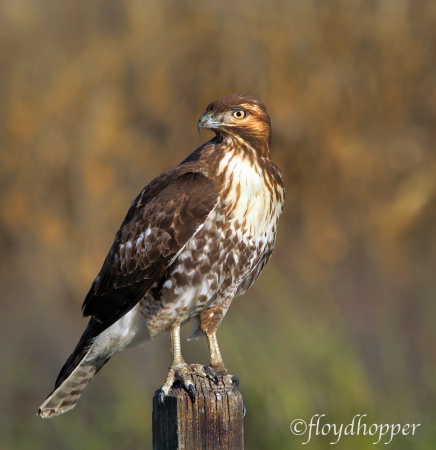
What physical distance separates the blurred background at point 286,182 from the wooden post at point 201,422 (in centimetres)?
216

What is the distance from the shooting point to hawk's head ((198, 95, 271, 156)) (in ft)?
18.8

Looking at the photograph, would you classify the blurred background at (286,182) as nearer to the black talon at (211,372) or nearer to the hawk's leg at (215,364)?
the hawk's leg at (215,364)

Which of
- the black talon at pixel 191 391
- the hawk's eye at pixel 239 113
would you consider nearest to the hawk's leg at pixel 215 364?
the black talon at pixel 191 391

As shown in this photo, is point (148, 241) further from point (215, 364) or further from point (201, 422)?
point (201, 422)

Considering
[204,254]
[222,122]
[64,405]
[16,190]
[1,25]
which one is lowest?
[64,405]

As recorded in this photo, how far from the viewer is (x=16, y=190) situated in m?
9.44

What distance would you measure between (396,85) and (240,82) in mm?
1259

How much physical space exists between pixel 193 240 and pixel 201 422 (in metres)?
1.26

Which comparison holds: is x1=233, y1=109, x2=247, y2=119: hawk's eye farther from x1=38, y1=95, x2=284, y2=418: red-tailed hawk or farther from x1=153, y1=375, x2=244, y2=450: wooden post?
x1=153, y1=375, x2=244, y2=450: wooden post

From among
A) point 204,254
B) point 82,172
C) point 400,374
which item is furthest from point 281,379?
point 82,172

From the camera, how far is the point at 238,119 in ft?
18.9

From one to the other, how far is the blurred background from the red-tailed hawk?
1.19m

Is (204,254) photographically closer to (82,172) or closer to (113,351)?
(113,351)

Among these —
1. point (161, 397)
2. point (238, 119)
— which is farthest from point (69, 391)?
point (238, 119)
